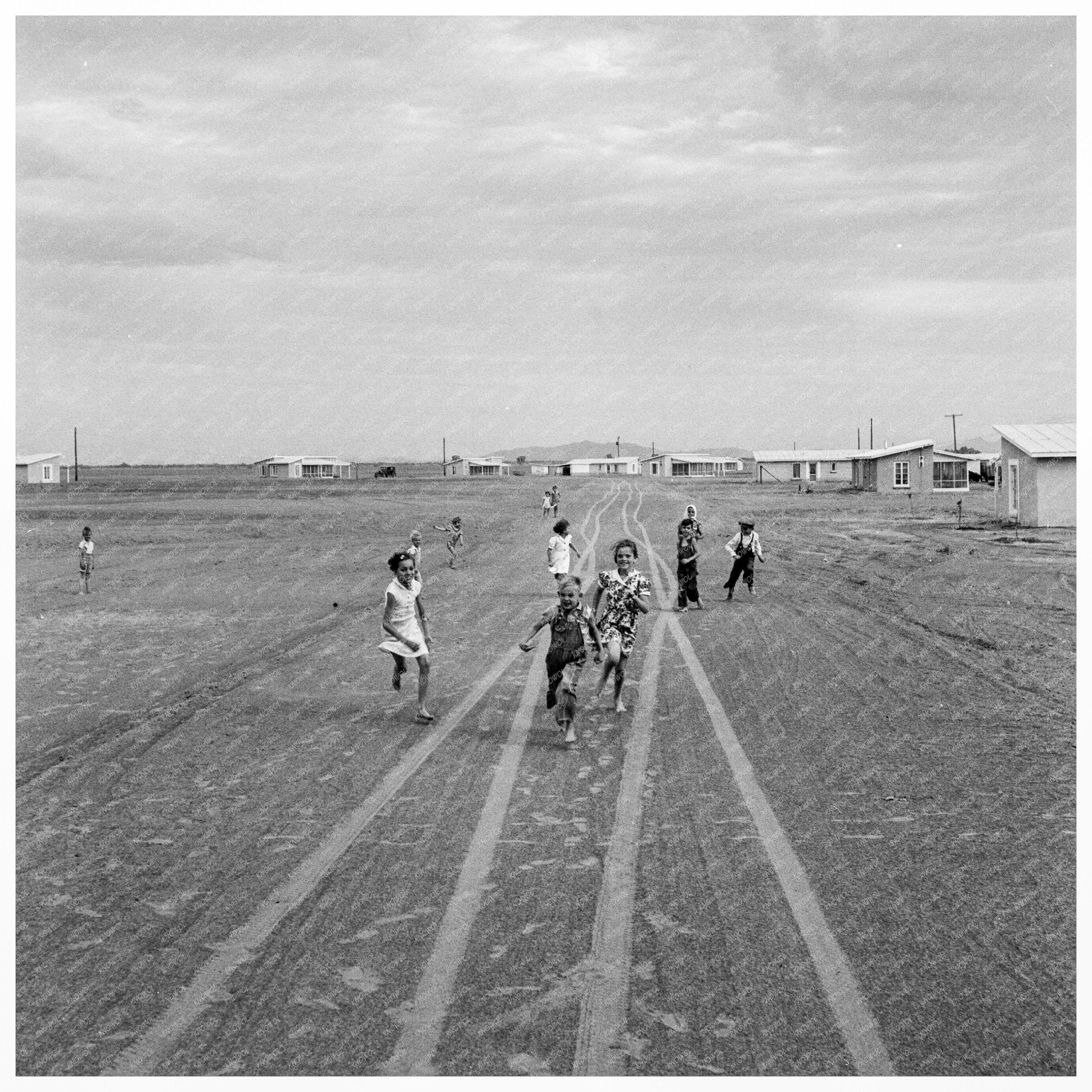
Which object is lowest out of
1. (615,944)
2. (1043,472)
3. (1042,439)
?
(615,944)

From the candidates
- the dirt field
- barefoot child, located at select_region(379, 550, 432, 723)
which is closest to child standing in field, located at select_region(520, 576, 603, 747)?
the dirt field

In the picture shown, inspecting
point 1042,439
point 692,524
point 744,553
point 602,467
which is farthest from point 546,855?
point 602,467

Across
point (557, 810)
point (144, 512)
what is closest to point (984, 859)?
point (557, 810)

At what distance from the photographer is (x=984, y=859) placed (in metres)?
7.06

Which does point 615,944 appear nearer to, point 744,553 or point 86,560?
point 744,553

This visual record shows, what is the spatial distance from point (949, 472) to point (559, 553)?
58.6m

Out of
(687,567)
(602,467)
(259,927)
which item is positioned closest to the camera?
(259,927)

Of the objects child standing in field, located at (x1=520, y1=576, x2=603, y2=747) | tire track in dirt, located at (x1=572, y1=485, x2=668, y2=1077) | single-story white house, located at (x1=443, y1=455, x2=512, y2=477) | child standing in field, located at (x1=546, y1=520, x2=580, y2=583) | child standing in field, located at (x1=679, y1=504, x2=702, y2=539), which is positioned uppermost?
single-story white house, located at (x1=443, y1=455, x2=512, y2=477)

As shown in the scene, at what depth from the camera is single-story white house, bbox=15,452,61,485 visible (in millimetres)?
89438

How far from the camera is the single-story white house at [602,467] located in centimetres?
15738

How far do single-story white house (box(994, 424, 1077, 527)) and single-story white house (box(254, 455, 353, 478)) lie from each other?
329 ft

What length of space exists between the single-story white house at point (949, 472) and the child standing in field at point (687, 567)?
55.5 meters

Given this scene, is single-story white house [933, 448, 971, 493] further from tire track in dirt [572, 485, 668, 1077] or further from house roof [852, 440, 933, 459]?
tire track in dirt [572, 485, 668, 1077]

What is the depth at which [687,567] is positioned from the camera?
1839 cm
